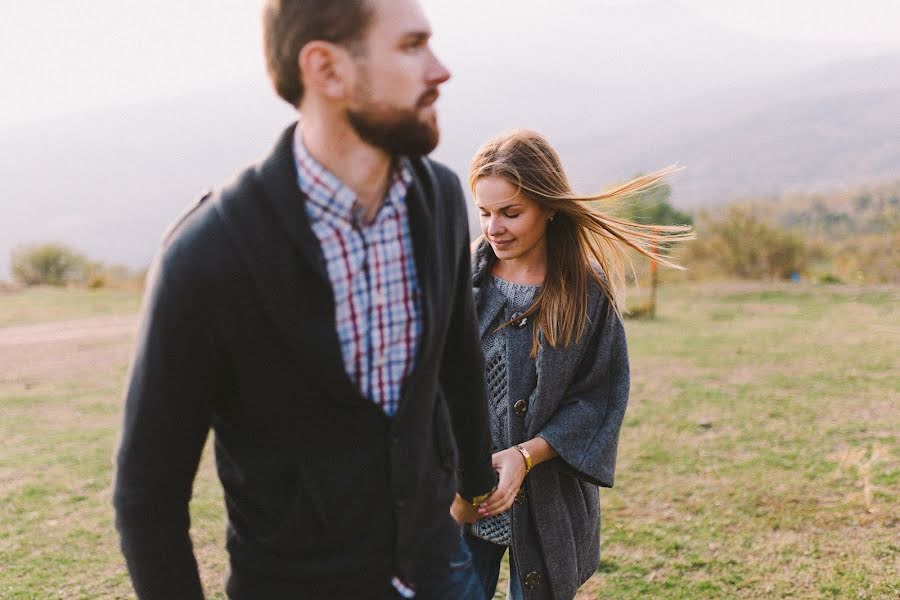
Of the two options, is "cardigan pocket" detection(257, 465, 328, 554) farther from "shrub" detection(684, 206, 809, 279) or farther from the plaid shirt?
"shrub" detection(684, 206, 809, 279)

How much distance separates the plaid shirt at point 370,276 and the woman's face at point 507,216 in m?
0.98

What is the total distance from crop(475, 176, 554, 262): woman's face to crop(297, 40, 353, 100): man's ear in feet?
3.92

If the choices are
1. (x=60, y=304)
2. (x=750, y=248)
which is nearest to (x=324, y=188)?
(x=60, y=304)

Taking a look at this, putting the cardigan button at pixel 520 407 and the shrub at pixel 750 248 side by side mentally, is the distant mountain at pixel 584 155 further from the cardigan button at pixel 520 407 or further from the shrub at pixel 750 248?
the cardigan button at pixel 520 407

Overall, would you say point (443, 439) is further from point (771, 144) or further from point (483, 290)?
point (771, 144)

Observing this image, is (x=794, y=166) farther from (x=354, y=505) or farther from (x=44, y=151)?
(x=44, y=151)

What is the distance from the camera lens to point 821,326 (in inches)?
501

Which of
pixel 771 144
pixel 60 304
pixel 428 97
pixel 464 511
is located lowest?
pixel 60 304

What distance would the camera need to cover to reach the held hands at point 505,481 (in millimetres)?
2037

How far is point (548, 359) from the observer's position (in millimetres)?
2344

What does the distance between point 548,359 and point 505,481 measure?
0.42 meters

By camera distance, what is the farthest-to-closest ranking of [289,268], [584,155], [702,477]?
[584,155] < [702,477] < [289,268]

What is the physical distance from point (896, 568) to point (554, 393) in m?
2.92

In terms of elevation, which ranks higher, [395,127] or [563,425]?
[395,127]
